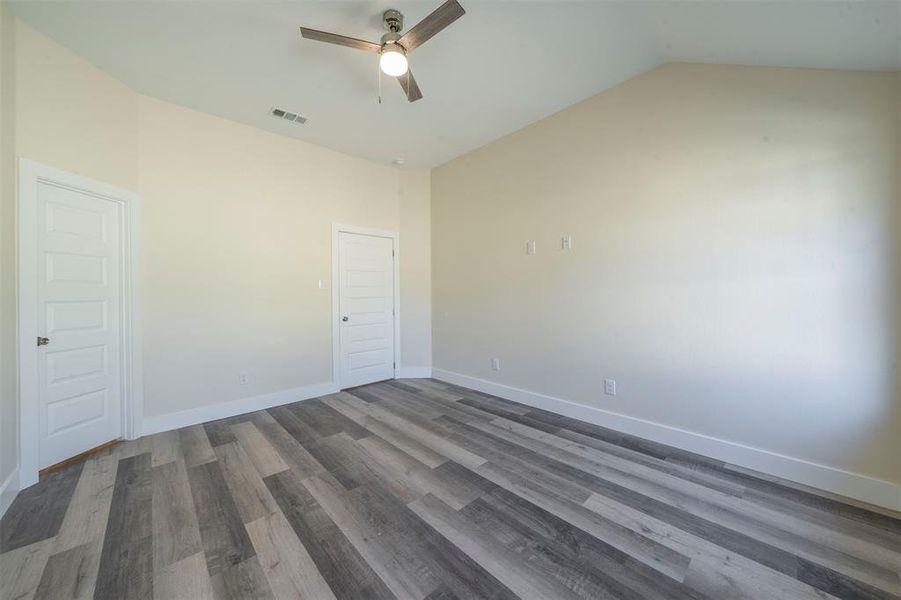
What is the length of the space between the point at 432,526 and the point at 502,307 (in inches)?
98.4

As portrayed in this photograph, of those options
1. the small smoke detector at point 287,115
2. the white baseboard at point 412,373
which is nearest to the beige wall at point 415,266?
the white baseboard at point 412,373

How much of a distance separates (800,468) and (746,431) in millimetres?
305

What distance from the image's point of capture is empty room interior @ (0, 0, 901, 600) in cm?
160

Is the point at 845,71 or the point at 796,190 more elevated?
the point at 845,71

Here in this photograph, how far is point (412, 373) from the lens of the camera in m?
4.76

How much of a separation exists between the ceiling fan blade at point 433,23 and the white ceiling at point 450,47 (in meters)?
0.27

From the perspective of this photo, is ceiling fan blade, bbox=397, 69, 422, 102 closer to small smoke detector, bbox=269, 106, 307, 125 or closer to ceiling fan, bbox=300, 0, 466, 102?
ceiling fan, bbox=300, 0, 466, 102

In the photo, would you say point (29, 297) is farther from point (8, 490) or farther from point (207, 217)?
point (207, 217)

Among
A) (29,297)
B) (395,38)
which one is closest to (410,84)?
(395,38)

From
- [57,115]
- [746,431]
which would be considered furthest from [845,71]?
[57,115]

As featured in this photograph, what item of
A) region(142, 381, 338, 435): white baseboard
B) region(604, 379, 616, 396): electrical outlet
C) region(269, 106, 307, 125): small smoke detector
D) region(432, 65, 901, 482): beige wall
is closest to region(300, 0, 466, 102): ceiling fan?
region(269, 106, 307, 125): small smoke detector

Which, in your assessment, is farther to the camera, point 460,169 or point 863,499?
point 460,169

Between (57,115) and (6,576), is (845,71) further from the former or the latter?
(57,115)

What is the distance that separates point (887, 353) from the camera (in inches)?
73.1
